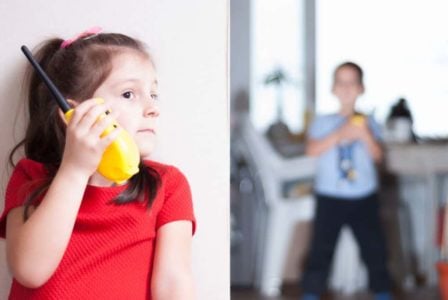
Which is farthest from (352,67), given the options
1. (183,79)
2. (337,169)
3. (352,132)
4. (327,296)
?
(183,79)

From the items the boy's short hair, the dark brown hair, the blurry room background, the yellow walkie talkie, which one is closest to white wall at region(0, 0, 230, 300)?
the dark brown hair

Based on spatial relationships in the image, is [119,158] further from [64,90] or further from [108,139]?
[64,90]

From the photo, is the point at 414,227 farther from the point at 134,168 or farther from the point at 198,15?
the point at 134,168

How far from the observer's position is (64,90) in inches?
31.5

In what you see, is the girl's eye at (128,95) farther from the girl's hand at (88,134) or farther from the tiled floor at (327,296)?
the tiled floor at (327,296)

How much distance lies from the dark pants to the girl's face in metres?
1.14

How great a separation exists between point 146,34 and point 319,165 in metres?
1.09

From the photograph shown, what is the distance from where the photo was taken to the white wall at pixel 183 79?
34.6 inches

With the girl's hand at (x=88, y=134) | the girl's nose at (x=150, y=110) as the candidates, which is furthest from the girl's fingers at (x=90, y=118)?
the girl's nose at (x=150, y=110)

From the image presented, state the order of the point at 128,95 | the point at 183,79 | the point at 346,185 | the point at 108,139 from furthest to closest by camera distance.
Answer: the point at 346,185 < the point at 183,79 < the point at 128,95 < the point at 108,139

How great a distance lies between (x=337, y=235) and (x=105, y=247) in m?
1.21

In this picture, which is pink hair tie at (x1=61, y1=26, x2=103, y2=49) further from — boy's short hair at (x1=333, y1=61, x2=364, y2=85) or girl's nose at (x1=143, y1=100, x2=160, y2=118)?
boy's short hair at (x1=333, y1=61, x2=364, y2=85)

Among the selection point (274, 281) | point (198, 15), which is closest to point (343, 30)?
point (274, 281)

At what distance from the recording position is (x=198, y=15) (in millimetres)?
891
